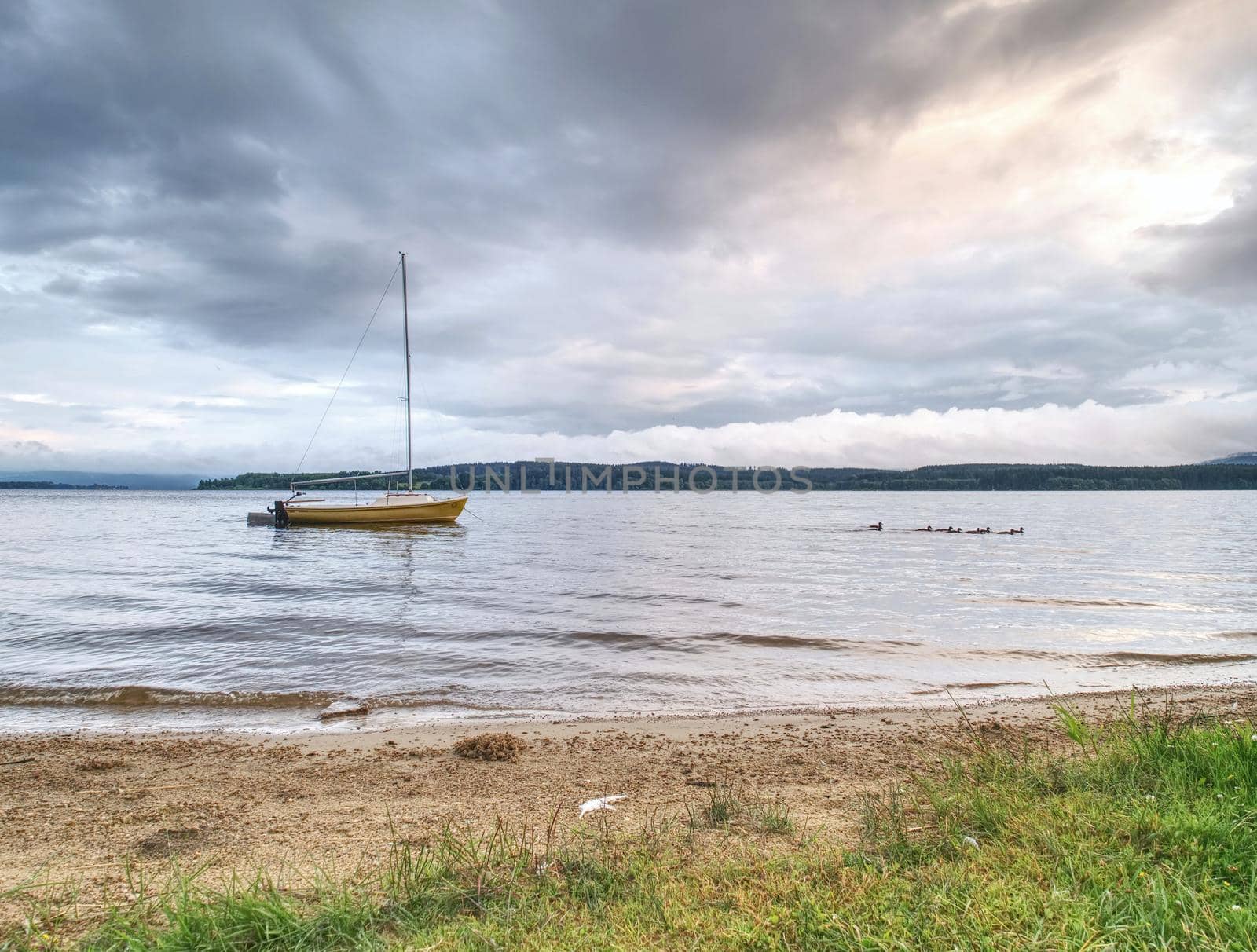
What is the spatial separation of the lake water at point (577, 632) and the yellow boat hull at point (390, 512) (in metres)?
12.7

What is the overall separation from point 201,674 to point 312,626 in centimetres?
421

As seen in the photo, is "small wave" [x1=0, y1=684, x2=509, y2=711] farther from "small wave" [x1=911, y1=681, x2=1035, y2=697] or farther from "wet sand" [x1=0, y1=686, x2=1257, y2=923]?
"small wave" [x1=911, y1=681, x2=1035, y2=697]

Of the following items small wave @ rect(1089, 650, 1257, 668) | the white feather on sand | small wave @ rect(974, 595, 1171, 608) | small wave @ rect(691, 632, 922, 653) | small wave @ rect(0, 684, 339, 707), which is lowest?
small wave @ rect(974, 595, 1171, 608)

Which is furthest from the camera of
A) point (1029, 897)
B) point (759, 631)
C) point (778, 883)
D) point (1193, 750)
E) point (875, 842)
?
point (759, 631)

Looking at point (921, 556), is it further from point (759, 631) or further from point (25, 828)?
point (25, 828)

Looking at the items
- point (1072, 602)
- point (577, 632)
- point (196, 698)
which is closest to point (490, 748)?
point (196, 698)

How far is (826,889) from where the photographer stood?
11.2 feet

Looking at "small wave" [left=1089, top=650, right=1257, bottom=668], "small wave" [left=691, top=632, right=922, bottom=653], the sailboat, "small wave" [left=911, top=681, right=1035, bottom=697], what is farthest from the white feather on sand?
the sailboat

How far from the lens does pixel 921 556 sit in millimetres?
34844

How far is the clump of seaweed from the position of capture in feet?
23.2

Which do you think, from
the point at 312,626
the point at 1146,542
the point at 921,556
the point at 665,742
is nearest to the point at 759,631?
the point at 665,742

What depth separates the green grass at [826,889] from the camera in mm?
3023

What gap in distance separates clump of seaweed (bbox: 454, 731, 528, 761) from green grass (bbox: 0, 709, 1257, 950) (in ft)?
8.56

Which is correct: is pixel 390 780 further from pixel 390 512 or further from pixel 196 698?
pixel 390 512
